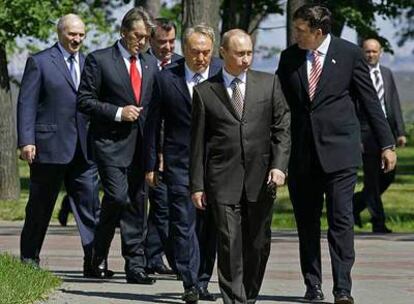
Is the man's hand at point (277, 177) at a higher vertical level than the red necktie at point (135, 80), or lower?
lower

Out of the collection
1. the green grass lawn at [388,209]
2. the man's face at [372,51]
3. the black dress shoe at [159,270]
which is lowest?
the green grass lawn at [388,209]

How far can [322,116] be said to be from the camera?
440 inches

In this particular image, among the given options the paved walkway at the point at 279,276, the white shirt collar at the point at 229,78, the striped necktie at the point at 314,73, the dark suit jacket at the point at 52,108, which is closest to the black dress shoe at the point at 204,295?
the paved walkway at the point at 279,276

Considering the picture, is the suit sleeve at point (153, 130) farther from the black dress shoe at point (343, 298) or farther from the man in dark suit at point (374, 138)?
the man in dark suit at point (374, 138)

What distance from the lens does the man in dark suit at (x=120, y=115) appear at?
12.3 m

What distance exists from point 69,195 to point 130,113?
115 cm

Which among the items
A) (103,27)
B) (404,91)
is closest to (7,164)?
(103,27)

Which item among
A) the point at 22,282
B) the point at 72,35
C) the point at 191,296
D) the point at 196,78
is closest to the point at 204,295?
the point at 191,296

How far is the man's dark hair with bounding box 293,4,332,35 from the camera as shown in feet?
36.5

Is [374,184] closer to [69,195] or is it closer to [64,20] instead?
[69,195]

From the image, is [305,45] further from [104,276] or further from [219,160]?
[104,276]

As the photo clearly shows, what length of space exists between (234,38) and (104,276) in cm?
318

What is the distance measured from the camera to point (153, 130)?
38.2 feet

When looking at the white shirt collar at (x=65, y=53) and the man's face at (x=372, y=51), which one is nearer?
the white shirt collar at (x=65, y=53)
